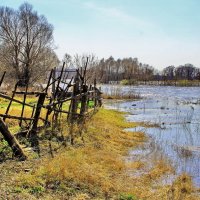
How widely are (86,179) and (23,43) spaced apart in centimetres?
4119

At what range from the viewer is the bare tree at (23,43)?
4634 centimetres

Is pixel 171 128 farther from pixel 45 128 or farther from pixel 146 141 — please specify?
pixel 45 128

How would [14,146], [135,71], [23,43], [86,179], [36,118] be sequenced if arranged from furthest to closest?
1. [135,71]
2. [23,43]
3. [36,118]
4. [14,146]
5. [86,179]

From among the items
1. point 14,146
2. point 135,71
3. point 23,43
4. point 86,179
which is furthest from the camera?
point 135,71

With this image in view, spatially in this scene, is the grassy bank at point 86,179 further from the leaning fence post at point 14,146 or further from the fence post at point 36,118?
the fence post at point 36,118

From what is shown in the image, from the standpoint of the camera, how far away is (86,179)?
845 cm

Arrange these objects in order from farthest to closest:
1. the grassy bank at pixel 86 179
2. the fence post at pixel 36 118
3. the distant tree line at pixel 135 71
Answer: the distant tree line at pixel 135 71
the fence post at pixel 36 118
the grassy bank at pixel 86 179

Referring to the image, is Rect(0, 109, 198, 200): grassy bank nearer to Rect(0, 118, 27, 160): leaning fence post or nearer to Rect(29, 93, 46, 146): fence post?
Rect(0, 118, 27, 160): leaning fence post

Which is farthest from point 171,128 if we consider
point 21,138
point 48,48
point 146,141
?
point 48,48

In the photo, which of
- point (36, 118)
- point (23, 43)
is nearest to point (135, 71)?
point (23, 43)

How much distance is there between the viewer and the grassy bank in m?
7.61

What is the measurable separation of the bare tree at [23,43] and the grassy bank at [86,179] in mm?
35967

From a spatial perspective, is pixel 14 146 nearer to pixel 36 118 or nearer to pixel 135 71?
pixel 36 118

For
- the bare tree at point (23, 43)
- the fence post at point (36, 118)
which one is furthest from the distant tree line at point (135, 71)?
the fence post at point (36, 118)
